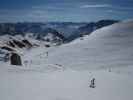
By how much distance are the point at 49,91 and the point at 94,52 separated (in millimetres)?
33929

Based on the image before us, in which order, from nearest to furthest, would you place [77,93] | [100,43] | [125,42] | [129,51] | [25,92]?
1. [25,92]
2. [77,93]
3. [129,51]
4. [125,42]
5. [100,43]

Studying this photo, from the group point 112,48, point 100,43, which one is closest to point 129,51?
point 112,48

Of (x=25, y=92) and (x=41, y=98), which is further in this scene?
(x=25, y=92)

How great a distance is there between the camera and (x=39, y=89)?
1042cm

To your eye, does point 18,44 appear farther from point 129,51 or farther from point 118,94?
point 118,94

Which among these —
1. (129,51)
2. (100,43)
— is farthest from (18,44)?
(129,51)

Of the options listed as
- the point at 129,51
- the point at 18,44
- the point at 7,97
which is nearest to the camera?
the point at 7,97

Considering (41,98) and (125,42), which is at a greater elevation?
(125,42)

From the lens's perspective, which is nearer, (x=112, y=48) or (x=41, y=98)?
(x=41, y=98)

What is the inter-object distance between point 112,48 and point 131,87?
32027mm

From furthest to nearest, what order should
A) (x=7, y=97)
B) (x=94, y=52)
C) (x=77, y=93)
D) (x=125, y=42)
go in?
(x=125, y=42) < (x=94, y=52) < (x=77, y=93) < (x=7, y=97)

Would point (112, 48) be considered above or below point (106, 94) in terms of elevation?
above

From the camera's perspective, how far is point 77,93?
10.2 metres

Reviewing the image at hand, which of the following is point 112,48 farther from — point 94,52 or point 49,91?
point 49,91
